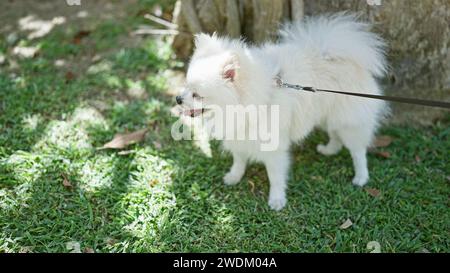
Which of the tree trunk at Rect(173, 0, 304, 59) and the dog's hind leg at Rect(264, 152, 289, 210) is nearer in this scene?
the dog's hind leg at Rect(264, 152, 289, 210)

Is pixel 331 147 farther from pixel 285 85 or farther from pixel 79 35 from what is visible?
pixel 79 35

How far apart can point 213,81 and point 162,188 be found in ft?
3.49

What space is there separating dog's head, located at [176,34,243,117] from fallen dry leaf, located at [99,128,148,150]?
1019mm

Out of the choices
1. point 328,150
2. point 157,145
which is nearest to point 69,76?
point 157,145

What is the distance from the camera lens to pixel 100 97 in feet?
14.1

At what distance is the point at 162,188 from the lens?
3363mm

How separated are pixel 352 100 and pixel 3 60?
377 centimetres

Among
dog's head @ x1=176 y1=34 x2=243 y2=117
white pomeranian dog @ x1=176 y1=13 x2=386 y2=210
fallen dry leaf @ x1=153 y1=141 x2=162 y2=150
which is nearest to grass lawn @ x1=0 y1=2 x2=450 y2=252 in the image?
fallen dry leaf @ x1=153 y1=141 x2=162 y2=150

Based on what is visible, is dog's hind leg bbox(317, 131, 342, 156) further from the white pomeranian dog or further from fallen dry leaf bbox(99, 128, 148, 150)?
fallen dry leaf bbox(99, 128, 148, 150)

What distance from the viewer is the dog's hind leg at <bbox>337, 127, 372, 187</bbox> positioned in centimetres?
343

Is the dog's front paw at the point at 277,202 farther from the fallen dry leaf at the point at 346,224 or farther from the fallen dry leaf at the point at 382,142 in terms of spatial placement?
the fallen dry leaf at the point at 382,142

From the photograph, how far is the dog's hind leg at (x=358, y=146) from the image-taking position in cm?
343

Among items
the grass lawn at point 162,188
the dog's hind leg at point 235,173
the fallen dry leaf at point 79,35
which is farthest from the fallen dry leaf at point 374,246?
the fallen dry leaf at point 79,35

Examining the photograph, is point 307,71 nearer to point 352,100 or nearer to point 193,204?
point 352,100
